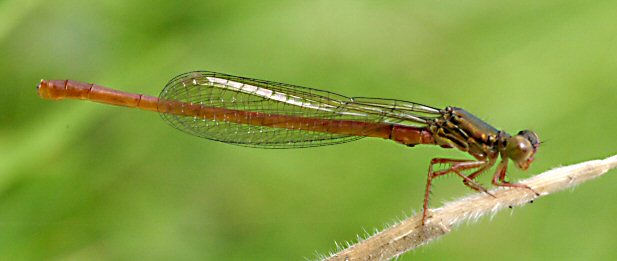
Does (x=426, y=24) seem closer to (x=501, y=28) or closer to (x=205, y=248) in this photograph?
(x=501, y=28)

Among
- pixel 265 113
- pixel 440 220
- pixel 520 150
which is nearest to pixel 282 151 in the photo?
pixel 265 113

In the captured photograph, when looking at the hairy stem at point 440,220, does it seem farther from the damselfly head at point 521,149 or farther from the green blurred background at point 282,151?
the green blurred background at point 282,151

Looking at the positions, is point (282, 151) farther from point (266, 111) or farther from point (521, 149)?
point (521, 149)

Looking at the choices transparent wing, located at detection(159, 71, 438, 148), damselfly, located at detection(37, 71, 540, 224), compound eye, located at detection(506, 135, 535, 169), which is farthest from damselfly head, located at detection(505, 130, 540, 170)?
transparent wing, located at detection(159, 71, 438, 148)

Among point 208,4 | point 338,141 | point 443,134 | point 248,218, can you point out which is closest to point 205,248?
point 248,218

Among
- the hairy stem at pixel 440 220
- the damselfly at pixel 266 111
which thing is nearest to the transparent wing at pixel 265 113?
the damselfly at pixel 266 111

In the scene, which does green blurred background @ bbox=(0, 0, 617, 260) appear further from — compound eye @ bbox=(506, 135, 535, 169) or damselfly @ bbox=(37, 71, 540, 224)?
compound eye @ bbox=(506, 135, 535, 169)

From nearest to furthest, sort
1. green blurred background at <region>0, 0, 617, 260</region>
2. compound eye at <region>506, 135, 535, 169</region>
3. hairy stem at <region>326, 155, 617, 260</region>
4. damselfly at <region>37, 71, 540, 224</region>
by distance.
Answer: hairy stem at <region>326, 155, 617, 260</region>
compound eye at <region>506, 135, 535, 169</region>
damselfly at <region>37, 71, 540, 224</region>
green blurred background at <region>0, 0, 617, 260</region>
